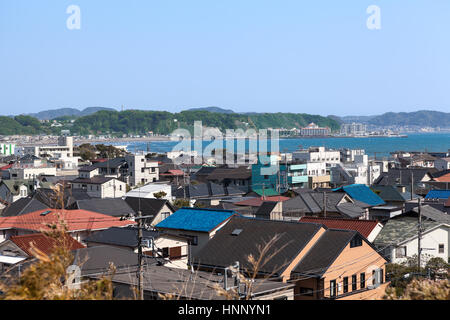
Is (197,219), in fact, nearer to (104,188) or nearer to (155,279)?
(155,279)

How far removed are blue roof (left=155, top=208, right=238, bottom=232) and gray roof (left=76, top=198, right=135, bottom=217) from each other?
5.26 metres

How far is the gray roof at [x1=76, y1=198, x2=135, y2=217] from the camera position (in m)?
16.2

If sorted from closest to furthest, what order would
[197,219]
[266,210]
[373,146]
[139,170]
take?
[197,219]
[266,210]
[139,170]
[373,146]

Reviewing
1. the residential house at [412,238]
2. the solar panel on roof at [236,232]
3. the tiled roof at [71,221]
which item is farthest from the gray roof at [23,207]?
the residential house at [412,238]

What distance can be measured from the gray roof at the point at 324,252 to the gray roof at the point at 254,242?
17cm

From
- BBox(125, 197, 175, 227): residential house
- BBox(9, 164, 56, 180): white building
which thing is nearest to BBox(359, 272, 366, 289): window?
BBox(125, 197, 175, 227): residential house

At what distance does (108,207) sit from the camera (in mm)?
16578

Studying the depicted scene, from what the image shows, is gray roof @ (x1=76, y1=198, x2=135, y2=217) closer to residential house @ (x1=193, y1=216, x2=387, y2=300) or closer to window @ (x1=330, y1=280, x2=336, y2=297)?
residential house @ (x1=193, y1=216, x2=387, y2=300)

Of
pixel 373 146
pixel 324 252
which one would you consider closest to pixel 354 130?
pixel 373 146

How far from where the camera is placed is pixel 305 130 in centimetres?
16912

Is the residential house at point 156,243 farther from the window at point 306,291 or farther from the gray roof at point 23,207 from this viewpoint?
the gray roof at point 23,207

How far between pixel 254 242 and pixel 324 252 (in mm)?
1197
